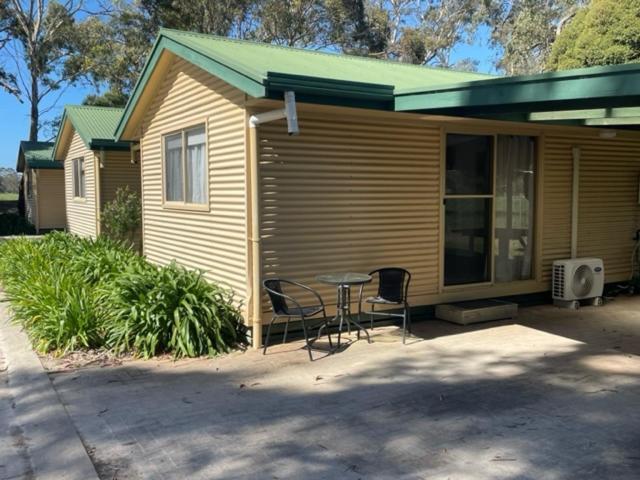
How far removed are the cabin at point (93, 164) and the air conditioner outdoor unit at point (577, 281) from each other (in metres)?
8.60

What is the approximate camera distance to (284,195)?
679cm

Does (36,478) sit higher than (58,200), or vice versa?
(58,200)

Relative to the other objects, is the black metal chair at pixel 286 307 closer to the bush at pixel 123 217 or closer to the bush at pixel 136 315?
the bush at pixel 136 315

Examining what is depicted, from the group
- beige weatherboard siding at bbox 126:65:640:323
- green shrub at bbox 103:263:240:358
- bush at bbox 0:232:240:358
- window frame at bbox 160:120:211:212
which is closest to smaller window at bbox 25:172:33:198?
window frame at bbox 160:120:211:212

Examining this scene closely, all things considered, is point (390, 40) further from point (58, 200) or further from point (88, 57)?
point (58, 200)

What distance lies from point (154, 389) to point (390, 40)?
29376 mm

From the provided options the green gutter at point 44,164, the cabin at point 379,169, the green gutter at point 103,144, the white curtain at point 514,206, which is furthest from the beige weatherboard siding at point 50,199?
the white curtain at point 514,206

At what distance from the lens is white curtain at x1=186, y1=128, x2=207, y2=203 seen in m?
8.20

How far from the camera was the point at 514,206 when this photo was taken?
8664 mm

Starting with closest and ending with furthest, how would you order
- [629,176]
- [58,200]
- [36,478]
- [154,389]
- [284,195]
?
1. [36,478]
2. [154,389]
3. [284,195]
4. [629,176]
5. [58,200]

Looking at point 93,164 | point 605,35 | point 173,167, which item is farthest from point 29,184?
point 605,35

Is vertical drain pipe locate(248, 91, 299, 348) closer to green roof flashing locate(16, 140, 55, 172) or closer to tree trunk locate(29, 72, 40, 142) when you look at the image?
green roof flashing locate(16, 140, 55, 172)

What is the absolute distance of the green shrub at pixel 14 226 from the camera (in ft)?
75.8

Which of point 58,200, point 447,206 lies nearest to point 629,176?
point 447,206
